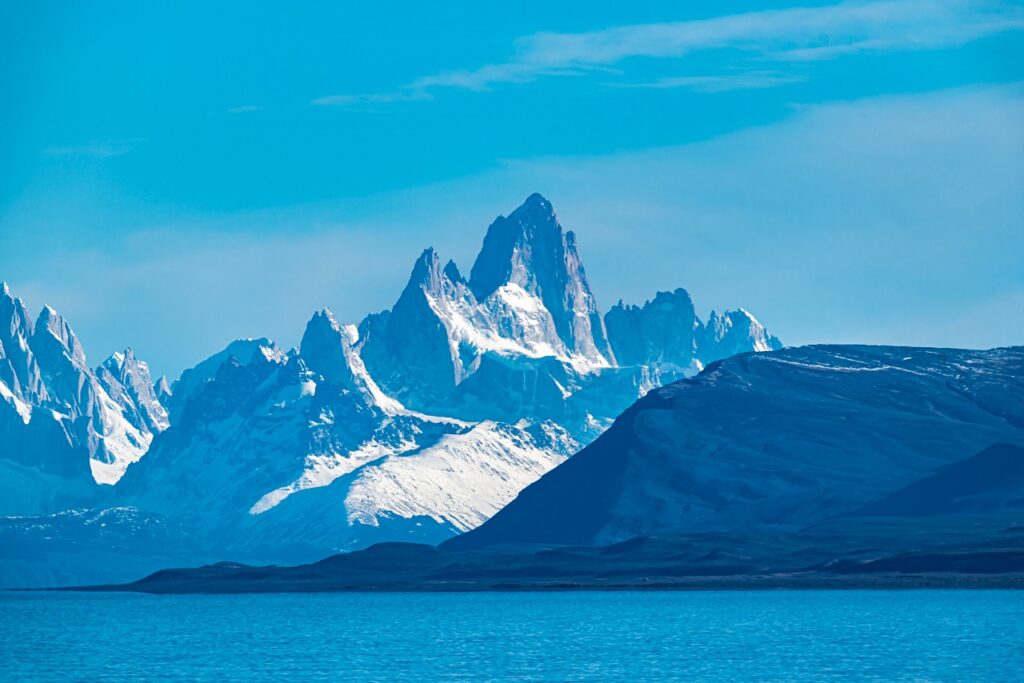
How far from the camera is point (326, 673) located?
176 meters

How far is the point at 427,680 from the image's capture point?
16600cm

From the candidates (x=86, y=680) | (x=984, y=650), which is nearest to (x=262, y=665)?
(x=86, y=680)

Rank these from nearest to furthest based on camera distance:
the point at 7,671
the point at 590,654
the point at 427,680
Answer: the point at 427,680 → the point at 7,671 → the point at 590,654

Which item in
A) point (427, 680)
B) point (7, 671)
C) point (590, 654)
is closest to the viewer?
point (427, 680)

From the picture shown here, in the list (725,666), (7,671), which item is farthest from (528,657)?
(7,671)

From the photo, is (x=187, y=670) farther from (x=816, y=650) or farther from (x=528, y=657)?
(x=816, y=650)

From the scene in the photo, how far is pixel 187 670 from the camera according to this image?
592 feet

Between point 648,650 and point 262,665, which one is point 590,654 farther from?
point 262,665

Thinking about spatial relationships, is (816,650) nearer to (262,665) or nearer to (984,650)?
(984,650)

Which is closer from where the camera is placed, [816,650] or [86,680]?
[86,680]

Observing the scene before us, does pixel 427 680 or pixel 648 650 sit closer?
pixel 427 680

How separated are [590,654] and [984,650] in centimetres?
3698

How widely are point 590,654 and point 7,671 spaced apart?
179 feet

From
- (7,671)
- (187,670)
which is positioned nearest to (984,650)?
(187,670)
